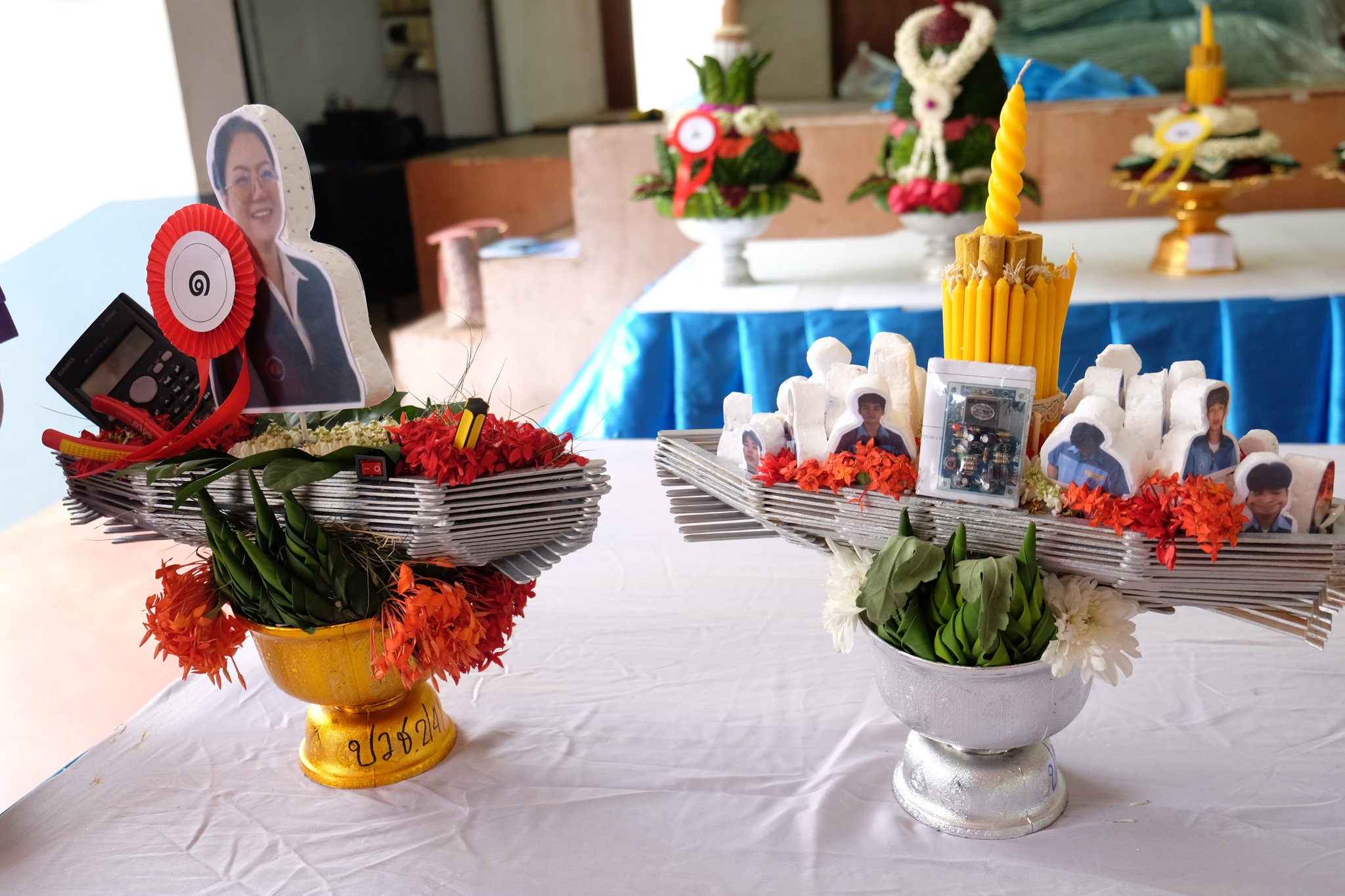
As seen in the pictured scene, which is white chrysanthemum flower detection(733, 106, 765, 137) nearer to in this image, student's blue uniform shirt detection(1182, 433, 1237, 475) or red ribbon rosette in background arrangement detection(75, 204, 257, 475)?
red ribbon rosette in background arrangement detection(75, 204, 257, 475)

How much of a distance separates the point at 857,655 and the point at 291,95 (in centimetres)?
357

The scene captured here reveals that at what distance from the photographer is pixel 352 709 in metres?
0.80

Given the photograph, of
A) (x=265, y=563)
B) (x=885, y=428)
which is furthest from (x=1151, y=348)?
(x=265, y=563)

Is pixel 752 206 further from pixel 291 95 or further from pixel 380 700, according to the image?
pixel 291 95

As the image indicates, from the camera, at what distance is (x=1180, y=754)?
77 cm

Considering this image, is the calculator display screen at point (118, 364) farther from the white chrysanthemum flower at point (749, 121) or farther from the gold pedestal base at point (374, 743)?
the white chrysanthemum flower at point (749, 121)

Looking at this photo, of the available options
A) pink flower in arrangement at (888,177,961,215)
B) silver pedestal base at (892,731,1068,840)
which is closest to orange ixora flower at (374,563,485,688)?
silver pedestal base at (892,731,1068,840)

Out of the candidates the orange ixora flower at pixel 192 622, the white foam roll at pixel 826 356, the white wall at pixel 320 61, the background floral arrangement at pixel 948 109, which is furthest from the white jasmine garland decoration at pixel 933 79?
the white wall at pixel 320 61

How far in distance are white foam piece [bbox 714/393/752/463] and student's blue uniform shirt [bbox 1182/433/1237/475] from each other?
0.29 metres

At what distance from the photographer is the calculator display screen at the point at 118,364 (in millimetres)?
818

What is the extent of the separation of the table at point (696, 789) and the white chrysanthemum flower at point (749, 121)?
1297mm

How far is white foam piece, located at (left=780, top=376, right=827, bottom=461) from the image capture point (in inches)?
28.7

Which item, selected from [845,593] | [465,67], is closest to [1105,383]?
[845,593]

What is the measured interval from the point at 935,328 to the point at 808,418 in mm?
1173
